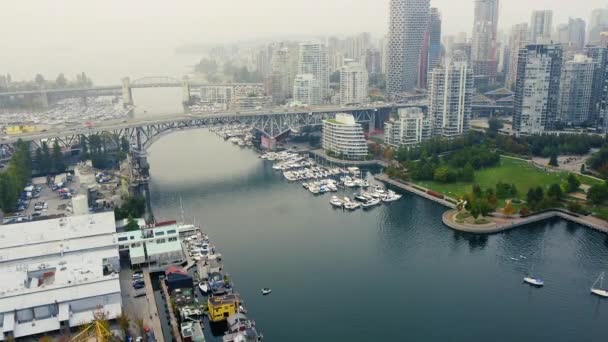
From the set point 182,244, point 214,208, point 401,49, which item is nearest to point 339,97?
point 401,49

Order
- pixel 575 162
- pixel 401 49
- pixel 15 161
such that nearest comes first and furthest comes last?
pixel 15 161 < pixel 575 162 < pixel 401 49

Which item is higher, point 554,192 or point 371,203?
point 554,192

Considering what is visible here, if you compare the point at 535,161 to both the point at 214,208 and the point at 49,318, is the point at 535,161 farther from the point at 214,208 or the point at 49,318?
the point at 49,318

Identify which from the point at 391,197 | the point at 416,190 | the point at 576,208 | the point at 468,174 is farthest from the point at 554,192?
the point at 391,197

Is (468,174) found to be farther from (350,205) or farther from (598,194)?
(350,205)

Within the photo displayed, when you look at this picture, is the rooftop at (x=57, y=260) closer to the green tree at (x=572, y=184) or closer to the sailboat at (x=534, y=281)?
the sailboat at (x=534, y=281)

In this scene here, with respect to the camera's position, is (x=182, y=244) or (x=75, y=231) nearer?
(x=75, y=231)
